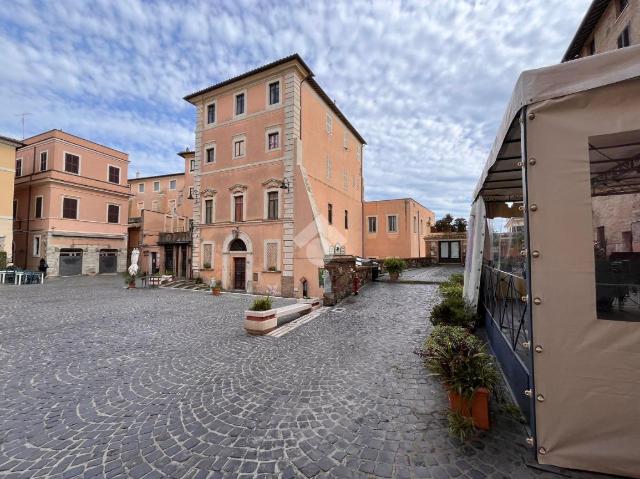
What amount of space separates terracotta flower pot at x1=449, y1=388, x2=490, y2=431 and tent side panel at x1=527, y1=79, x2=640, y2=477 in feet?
2.11

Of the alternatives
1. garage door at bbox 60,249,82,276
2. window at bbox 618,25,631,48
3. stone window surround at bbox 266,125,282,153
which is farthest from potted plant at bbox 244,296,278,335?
garage door at bbox 60,249,82,276

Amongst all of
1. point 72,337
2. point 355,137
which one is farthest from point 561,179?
point 355,137

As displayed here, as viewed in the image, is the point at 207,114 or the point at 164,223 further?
the point at 164,223

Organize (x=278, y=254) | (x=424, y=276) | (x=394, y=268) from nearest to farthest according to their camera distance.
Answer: (x=278, y=254) → (x=394, y=268) → (x=424, y=276)

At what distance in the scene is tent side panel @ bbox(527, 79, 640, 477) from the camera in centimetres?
243

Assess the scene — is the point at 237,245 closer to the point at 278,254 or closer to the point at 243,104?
the point at 278,254

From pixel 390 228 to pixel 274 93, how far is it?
16.6 metres

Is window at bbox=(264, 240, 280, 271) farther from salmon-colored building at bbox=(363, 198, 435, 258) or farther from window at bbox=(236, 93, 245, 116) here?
salmon-colored building at bbox=(363, 198, 435, 258)

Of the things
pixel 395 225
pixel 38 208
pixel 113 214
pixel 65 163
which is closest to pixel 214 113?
pixel 65 163

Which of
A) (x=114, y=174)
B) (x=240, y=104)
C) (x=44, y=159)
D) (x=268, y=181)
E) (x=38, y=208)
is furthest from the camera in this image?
(x=114, y=174)

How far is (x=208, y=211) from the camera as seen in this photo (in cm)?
1873

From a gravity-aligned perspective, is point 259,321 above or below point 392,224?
below

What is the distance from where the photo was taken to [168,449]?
3143mm

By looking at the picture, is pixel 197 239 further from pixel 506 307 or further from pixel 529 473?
pixel 529 473
